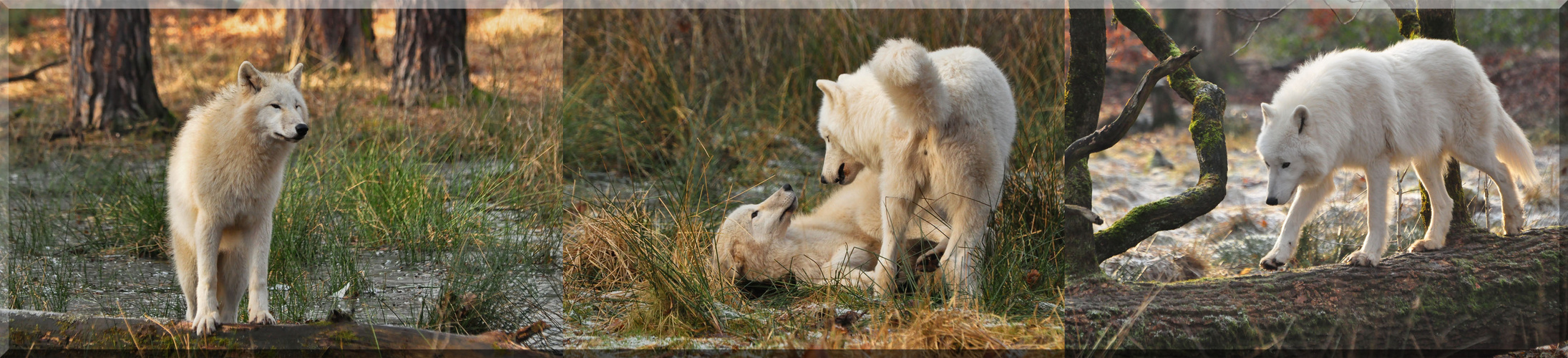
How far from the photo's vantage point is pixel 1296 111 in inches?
127

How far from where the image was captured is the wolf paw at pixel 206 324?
9.18ft

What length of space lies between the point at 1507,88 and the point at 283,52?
927 cm

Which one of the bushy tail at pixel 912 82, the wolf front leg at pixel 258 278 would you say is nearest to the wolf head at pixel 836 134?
the bushy tail at pixel 912 82

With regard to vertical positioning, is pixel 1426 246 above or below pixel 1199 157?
below

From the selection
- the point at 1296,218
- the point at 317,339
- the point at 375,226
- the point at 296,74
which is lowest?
the point at 317,339

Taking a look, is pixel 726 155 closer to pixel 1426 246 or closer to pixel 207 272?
pixel 207 272

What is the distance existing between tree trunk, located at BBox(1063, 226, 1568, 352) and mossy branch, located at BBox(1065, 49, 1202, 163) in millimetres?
523

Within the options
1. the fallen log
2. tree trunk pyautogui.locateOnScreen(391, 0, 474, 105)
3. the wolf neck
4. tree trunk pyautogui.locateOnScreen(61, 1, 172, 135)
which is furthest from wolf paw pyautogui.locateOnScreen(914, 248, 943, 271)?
tree trunk pyautogui.locateOnScreen(61, 1, 172, 135)

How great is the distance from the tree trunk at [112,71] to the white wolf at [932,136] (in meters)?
4.81

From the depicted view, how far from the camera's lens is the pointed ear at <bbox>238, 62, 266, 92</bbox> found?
106 inches

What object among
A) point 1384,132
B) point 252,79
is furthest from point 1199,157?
point 252,79

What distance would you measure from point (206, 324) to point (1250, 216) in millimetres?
3763

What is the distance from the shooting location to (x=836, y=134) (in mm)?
3553

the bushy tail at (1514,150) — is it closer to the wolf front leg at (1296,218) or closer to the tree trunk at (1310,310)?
the tree trunk at (1310,310)
